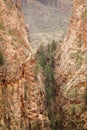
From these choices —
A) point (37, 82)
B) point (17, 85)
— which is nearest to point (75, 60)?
point (37, 82)

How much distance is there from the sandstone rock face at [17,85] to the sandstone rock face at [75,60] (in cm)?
735

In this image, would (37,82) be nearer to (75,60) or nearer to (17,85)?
(17,85)

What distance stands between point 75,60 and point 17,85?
73.7 ft

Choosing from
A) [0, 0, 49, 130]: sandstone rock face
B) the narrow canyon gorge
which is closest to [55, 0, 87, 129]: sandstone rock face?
the narrow canyon gorge

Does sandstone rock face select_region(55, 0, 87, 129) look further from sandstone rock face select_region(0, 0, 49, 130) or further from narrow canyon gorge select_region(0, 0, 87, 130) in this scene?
sandstone rock face select_region(0, 0, 49, 130)

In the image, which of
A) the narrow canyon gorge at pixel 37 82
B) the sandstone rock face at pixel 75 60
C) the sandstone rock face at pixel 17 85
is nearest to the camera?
the sandstone rock face at pixel 17 85

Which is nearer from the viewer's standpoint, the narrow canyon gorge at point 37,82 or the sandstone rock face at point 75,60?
the narrow canyon gorge at point 37,82

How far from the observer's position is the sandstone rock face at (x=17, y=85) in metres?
68.8

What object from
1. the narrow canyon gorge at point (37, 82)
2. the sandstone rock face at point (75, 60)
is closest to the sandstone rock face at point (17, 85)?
the narrow canyon gorge at point (37, 82)

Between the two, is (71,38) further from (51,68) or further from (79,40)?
(51,68)

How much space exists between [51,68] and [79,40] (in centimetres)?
3231

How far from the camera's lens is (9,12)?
87688mm

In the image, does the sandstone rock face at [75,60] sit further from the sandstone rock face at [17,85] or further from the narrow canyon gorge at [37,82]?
the sandstone rock face at [17,85]

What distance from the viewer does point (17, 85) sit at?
237ft
